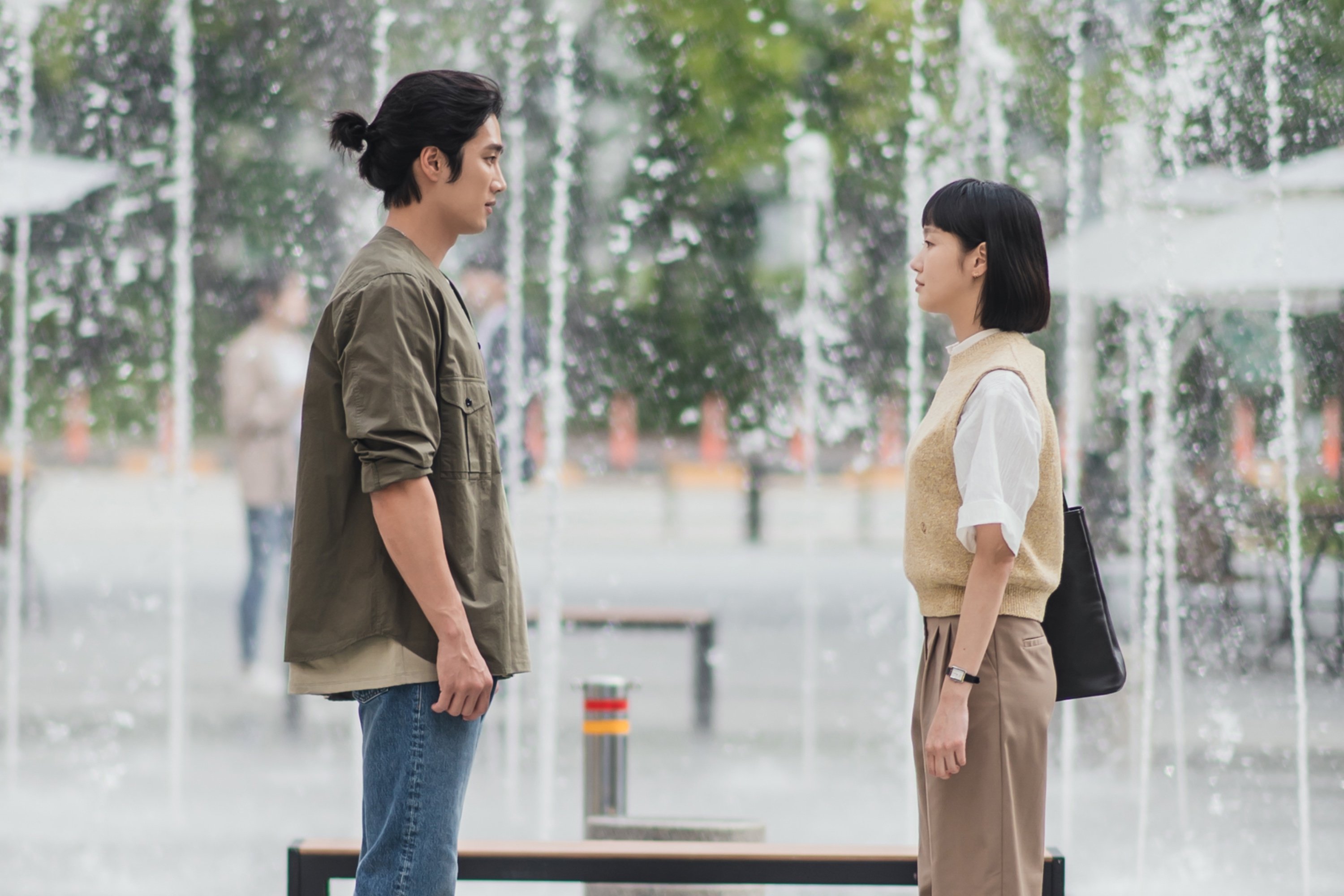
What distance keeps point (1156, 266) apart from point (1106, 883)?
3.27 m

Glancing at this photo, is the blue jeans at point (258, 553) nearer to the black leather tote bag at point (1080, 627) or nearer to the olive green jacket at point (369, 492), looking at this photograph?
the olive green jacket at point (369, 492)

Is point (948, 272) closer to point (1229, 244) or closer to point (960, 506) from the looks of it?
point (960, 506)

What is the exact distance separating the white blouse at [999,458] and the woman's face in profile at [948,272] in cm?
14

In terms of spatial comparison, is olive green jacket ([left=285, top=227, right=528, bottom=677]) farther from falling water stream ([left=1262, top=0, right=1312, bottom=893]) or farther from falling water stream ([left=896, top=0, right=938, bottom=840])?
falling water stream ([left=896, top=0, right=938, bottom=840])

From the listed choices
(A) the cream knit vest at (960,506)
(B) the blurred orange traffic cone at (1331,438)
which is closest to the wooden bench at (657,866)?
(A) the cream knit vest at (960,506)

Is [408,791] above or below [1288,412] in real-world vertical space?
below

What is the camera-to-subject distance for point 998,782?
5.73 feet

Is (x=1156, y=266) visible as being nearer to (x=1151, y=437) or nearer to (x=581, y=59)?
(x=1151, y=437)

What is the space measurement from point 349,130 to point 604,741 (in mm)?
1776

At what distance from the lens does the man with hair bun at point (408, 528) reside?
1.63m

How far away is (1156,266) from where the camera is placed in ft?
19.6

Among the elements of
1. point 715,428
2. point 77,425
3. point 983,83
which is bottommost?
point 715,428

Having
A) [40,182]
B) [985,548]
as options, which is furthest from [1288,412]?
[40,182]

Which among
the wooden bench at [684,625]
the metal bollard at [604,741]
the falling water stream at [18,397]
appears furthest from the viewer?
the falling water stream at [18,397]
